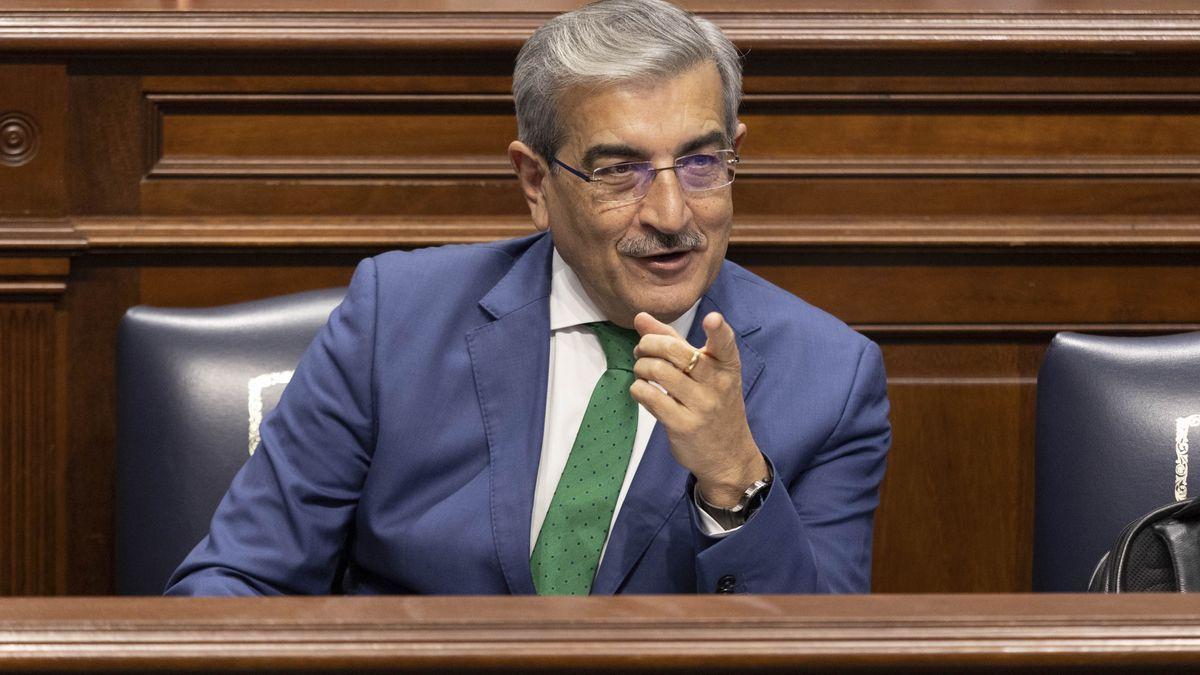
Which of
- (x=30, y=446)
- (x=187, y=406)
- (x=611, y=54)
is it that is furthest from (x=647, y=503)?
(x=30, y=446)

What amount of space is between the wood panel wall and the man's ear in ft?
1.13

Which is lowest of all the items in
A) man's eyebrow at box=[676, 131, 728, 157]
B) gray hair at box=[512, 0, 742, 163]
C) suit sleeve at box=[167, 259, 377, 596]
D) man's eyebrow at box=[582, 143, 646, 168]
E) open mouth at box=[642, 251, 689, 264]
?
suit sleeve at box=[167, 259, 377, 596]

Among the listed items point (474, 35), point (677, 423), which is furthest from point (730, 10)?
point (677, 423)

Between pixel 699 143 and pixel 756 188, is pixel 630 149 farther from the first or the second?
pixel 756 188

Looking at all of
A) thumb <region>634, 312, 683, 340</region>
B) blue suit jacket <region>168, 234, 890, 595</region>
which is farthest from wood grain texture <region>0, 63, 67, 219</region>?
thumb <region>634, 312, 683, 340</region>

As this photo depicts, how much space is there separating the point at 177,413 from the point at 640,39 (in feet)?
2.03

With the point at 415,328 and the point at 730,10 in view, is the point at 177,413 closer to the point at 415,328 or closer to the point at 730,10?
the point at 415,328

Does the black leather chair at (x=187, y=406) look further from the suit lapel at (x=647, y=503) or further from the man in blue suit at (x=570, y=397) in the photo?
the suit lapel at (x=647, y=503)

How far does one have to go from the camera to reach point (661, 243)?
1.34m

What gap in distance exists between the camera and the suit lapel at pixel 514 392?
1.35 meters

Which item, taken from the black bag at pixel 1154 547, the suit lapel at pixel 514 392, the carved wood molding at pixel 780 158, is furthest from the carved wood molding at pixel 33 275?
the black bag at pixel 1154 547

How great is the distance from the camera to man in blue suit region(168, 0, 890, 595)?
1347 mm

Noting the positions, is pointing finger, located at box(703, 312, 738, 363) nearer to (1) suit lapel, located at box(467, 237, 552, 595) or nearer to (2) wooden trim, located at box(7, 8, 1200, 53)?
(1) suit lapel, located at box(467, 237, 552, 595)

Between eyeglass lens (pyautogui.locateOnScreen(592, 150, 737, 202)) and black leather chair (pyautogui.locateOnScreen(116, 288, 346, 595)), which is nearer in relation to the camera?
eyeglass lens (pyautogui.locateOnScreen(592, 150, 737, 202))
